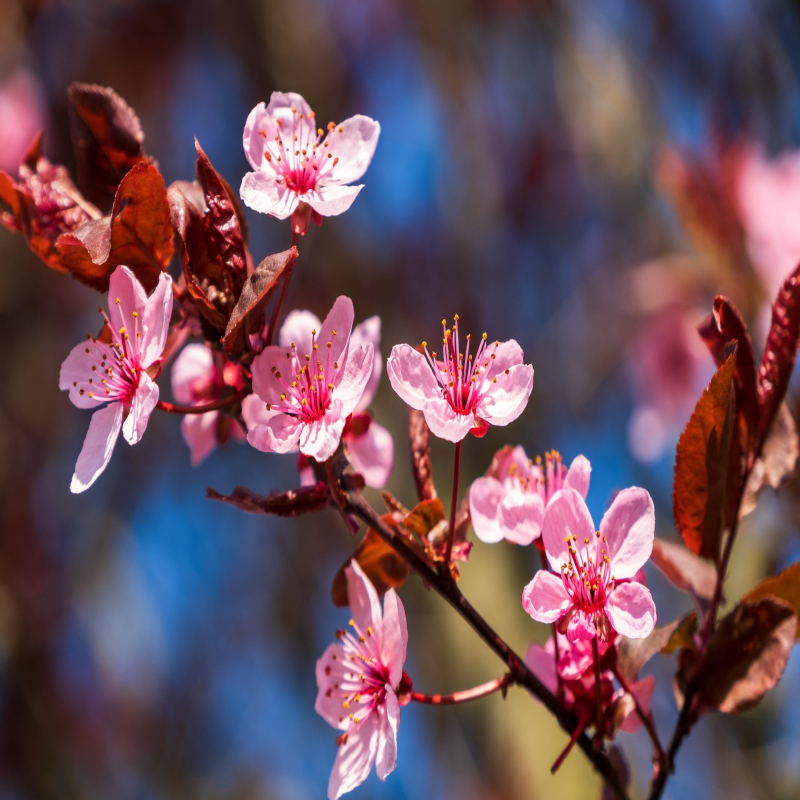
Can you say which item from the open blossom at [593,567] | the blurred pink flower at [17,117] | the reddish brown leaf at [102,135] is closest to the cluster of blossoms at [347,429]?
the open blossom at [593,567]

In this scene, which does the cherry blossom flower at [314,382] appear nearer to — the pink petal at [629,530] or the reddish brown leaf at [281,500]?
the reddish brown leaf at [281,500]

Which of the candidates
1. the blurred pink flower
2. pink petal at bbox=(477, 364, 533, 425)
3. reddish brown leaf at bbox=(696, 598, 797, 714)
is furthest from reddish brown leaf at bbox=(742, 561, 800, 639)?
the blurred pink flower

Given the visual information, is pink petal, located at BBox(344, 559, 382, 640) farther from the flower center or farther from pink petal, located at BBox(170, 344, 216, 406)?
pink petal, located at BBox(170, 344, 216, 406)

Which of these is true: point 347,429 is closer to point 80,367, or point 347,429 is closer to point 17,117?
point 80,367

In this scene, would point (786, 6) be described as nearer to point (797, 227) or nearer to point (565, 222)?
point (797, 227)

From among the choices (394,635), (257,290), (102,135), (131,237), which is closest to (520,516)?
(394,635)

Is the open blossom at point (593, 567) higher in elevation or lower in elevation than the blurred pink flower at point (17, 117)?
lower

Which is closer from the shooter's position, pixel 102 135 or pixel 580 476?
pixel 580 476
